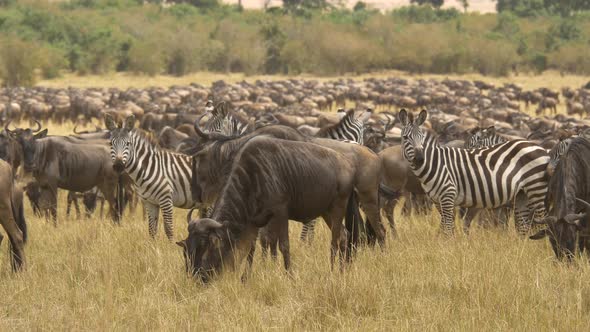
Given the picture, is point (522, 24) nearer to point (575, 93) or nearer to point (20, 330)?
point (575, 93)

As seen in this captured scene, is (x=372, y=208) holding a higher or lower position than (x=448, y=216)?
higher

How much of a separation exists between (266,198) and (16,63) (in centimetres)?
5639

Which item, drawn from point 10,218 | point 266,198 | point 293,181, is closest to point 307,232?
point 293,181

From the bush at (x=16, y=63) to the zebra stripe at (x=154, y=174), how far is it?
2037 inches

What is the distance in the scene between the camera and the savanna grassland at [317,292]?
5551mm

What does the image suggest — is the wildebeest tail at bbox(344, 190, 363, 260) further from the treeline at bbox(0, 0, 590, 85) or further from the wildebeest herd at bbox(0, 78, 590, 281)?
the treeline at bbox(0, 0, 590, 85)

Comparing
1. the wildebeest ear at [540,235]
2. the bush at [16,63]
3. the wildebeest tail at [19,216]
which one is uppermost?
the wildebeest ear at [540,235]

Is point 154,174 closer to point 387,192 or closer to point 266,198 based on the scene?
point 387,192

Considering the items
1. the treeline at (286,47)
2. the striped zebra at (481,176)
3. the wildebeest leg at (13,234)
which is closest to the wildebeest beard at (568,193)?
the striped zebra at (481,176)

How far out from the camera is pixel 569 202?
22.7ft

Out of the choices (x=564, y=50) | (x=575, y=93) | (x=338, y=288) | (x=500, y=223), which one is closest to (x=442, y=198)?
(x=500, y=223)

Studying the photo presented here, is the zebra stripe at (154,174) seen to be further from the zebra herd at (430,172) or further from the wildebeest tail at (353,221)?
the wildebeest tail at (353,221)

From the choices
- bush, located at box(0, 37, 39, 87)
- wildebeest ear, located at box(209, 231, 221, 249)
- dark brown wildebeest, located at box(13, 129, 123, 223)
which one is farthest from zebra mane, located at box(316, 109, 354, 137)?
bush, located at box(0, 37, 39, 87)

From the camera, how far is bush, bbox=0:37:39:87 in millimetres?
57909
